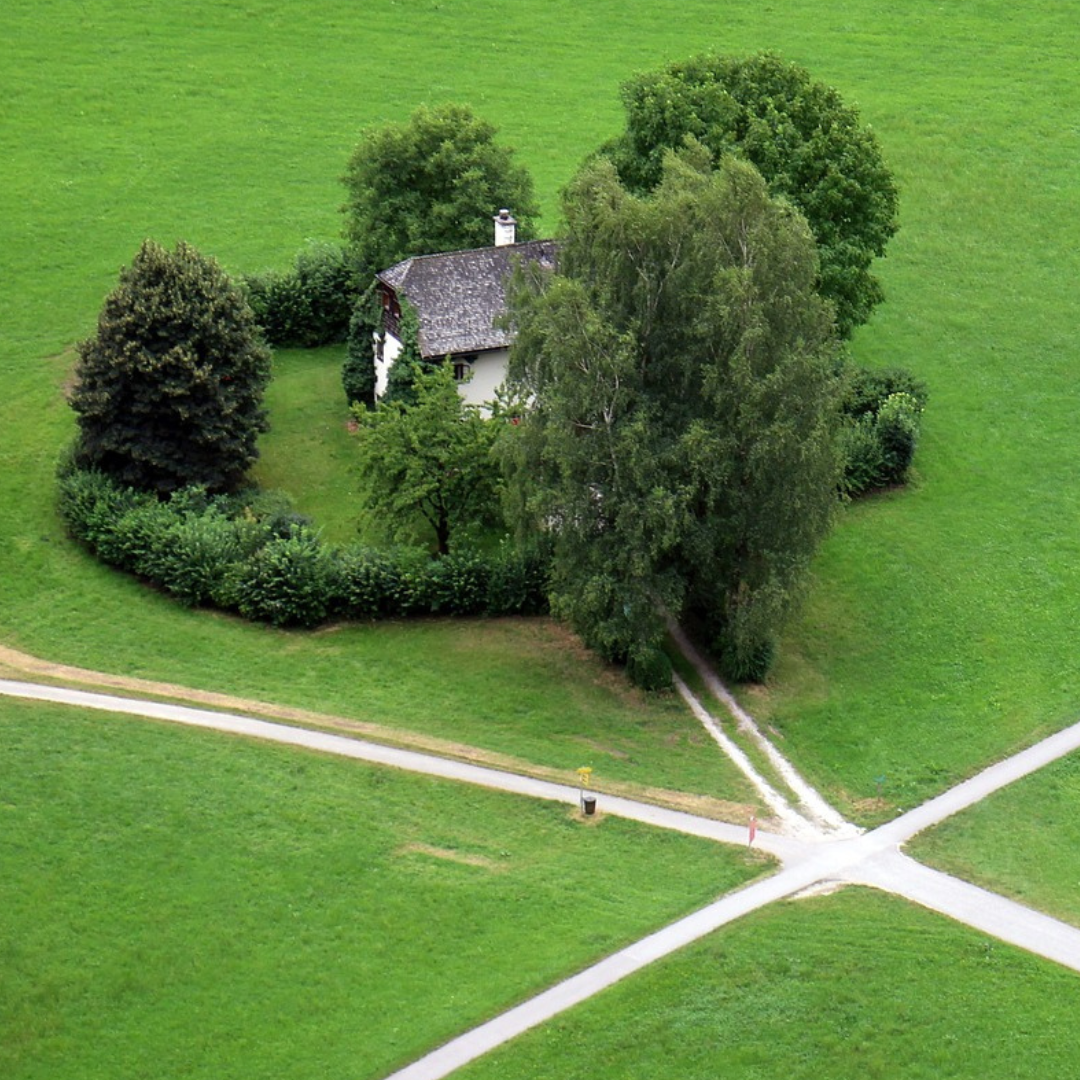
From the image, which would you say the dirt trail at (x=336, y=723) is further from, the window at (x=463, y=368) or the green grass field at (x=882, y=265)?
the window at (x=463, y=368)

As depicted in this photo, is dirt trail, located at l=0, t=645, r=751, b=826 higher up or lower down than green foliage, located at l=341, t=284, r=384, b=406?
lower down

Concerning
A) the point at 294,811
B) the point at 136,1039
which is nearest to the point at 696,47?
the point at 294,811

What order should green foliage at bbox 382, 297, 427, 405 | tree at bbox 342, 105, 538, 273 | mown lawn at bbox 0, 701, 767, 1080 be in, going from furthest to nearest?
tree at bbox 342, 105, 538, 273, green foliage at bbox 382, 297, 427, 405, mown lawn at bbox 0, 701, 767, 1080

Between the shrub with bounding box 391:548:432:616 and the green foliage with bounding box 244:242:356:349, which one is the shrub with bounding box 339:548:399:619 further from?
the green foliage with bounding box 244:242:356:349

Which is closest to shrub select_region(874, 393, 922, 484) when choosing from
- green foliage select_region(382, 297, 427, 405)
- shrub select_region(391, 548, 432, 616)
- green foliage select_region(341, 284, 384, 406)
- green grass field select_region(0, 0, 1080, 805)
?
green grass field select_region(0, 0, 1080, 805)

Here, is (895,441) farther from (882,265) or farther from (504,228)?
(882,265)

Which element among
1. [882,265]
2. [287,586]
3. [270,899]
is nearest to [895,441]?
[882,265]
